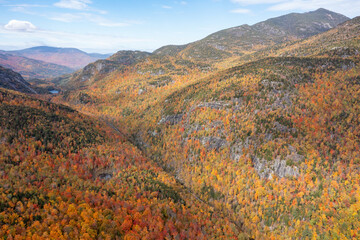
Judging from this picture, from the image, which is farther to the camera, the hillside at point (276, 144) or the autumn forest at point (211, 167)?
the hillside at point (276, 144)

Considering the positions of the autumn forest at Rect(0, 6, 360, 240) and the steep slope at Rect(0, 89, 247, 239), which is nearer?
the steep slope at Rect(0, 89, 247, 239)

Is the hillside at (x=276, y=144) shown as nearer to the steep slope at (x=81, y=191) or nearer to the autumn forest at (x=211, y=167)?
the autumn forest at (x=211, y=167)

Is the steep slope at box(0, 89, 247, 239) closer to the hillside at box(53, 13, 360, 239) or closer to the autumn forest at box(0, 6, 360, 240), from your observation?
the autumn forest at box(0, 6, 360, 240)

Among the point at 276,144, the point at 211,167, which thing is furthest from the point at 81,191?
the point at 276,144

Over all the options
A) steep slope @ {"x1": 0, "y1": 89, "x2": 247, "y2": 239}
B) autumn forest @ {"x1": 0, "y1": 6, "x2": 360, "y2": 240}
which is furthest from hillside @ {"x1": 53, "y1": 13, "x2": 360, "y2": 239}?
steep slope @ {"x1": 0, "y1": 89, "x2": 247, "y2": 239}

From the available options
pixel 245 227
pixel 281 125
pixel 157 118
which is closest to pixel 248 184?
pixel 245 227

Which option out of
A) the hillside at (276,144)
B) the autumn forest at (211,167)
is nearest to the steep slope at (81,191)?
the autumn forest at (211,167)

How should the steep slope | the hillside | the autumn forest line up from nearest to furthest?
1. the steep slope
2. the autumn forest
3. the hillside

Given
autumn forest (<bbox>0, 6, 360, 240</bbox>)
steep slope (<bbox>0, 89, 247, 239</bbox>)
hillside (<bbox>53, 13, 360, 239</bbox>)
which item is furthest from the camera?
hillside (<bbox>53, 13, 360, 239</bbox>)
